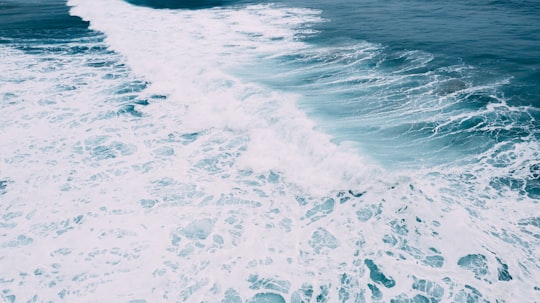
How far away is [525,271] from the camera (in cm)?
582

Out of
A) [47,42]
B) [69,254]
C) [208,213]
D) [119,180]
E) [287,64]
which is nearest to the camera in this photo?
[69,254]

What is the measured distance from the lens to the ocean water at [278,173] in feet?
19.9

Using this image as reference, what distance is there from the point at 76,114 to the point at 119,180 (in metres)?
4.51

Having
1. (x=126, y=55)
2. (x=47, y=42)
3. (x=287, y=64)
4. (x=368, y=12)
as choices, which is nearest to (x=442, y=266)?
(x=287, y=64)

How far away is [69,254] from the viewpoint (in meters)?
6.54

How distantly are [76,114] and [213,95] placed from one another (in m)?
4.44

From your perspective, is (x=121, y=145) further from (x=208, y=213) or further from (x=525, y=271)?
(x=525, y=271)

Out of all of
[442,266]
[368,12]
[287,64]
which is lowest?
[442,266]

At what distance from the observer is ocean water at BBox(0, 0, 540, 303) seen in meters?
6.05

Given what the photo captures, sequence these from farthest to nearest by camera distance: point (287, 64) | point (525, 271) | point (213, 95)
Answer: point (287, 64), point (213, 95), point (525, 271)

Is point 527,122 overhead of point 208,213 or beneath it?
overhead

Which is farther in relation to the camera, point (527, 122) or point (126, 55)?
point (126, 55)

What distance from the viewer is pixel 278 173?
8594 millimetres

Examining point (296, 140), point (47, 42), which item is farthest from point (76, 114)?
point (47, 42)
